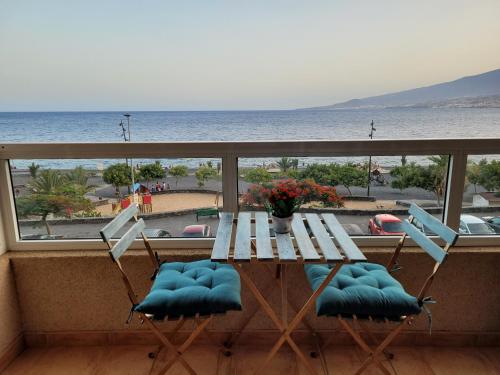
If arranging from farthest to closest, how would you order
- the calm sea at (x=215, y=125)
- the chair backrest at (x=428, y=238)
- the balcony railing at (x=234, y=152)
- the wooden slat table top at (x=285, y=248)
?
the calm sea at (x=215, y=125), the balcony railing at (x=234, y=152), the chair backrest at (x=428, y=238), the wooden slat table top at (x=285, y=248)

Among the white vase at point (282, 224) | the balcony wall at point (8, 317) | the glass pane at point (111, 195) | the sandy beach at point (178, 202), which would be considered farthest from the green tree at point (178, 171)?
the balcony wall at point (8, 317)

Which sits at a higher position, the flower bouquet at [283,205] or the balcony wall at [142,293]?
the flower bouquet at [283,205]

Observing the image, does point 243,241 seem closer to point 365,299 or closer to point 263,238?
point 263,238

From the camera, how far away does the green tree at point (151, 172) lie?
6.87ft

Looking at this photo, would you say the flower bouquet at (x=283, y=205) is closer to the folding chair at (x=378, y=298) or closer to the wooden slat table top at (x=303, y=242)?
the wooden slat table top at (x=303, y=242)

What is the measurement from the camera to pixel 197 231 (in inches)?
84.7

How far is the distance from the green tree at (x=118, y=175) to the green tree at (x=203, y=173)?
464 mm

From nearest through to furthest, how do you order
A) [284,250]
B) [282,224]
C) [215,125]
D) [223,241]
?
[284,250]
[223,241]
[282,224]
[215,125]

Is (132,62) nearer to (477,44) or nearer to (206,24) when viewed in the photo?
(206,24)

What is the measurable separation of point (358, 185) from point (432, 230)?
576 mm

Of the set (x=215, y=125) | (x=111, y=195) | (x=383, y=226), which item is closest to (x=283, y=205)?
(x=383, y=226)

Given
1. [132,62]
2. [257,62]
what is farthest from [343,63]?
[132,62]

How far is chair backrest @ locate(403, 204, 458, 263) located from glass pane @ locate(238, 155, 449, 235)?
0.66ft

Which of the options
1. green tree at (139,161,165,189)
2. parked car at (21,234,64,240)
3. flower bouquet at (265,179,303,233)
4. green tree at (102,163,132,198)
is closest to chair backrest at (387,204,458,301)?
flower bouquet at (265,179,303,233)
